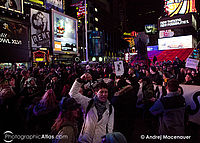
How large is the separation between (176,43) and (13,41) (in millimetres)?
30446

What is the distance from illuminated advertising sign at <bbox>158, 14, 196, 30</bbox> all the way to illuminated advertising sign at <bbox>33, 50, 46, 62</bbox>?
24605mm

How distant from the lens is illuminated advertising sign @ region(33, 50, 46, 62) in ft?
101

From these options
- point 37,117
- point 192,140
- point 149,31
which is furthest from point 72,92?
point 149,31

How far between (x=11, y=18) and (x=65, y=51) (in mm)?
14615

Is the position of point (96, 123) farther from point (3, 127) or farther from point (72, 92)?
point (3, 127)

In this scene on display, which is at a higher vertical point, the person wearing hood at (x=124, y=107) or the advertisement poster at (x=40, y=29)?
the advertisement poster at (x=40, y=29)

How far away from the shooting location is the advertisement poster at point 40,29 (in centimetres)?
3133

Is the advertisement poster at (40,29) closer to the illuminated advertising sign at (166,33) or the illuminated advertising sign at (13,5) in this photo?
the illuminated advertising sign at (13,5)

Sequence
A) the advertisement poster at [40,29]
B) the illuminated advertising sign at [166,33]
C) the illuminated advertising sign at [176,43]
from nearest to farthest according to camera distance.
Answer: the advertisement poster at [40,29] < the illuminated advertising sign at [176,43] < the illuminated advertising sign at [166,33]

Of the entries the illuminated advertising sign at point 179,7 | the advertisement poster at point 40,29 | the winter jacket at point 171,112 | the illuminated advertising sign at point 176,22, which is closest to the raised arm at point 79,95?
the winter jacket at point 171,112

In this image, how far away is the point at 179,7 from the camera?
1265 inches

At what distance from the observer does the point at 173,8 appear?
32.7 metres

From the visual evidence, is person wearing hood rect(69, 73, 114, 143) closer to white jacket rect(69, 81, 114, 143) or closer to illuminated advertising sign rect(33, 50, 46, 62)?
white jacket rect(69, 81, 114, 143)

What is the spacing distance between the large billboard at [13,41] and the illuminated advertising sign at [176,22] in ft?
88.0
